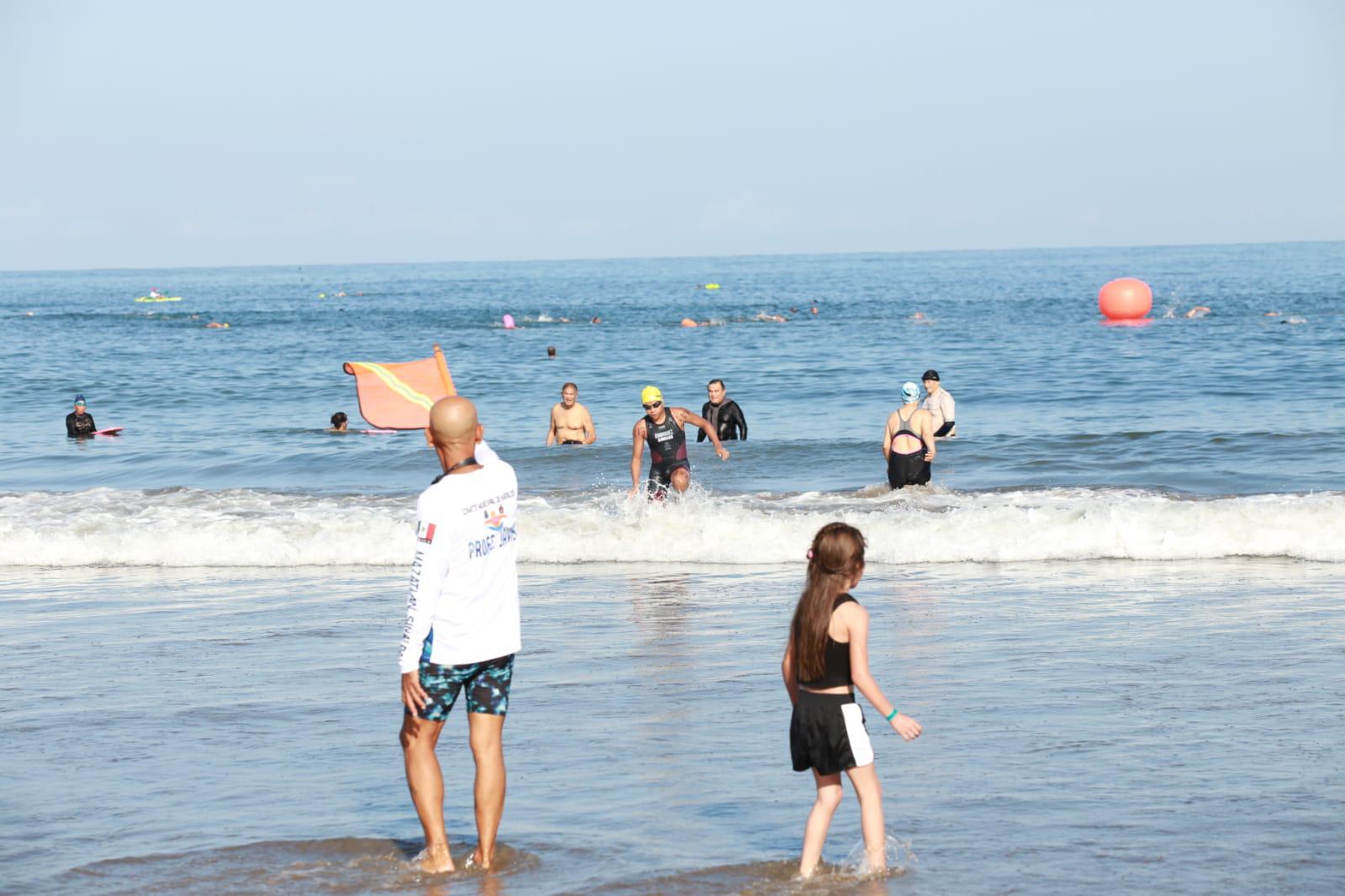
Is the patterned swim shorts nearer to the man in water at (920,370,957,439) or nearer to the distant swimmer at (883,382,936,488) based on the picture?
the distant swimmer at (883,382,936,488)

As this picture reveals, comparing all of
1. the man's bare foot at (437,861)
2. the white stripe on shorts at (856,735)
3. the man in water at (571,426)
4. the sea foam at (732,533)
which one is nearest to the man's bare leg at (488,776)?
the man's bare foot at (437,861)

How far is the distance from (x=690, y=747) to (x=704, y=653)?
6.16 ft

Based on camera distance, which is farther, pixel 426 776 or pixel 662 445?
pixel 662 445

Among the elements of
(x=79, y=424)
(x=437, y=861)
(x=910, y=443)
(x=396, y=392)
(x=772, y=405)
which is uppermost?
(x=396, y=392)

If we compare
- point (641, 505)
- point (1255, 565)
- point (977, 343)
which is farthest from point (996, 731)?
point (977, 343)

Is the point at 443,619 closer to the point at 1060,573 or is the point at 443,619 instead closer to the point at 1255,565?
the point at 1060,573

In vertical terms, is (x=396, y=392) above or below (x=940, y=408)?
above

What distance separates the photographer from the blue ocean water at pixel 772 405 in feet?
54.3

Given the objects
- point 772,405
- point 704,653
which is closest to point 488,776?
point 704,653

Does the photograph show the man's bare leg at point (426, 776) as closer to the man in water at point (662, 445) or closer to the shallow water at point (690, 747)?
the shallow water at point (690, 747)

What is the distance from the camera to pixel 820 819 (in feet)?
16.3

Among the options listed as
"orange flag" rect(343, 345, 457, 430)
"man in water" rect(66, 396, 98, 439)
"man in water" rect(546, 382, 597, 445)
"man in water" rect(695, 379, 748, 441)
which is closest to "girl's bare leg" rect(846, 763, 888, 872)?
"orange flag" rect(343, 345, 457, 430)

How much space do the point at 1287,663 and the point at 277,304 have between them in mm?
81484

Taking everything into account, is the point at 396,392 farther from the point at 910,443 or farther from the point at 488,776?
the point at 910,443
